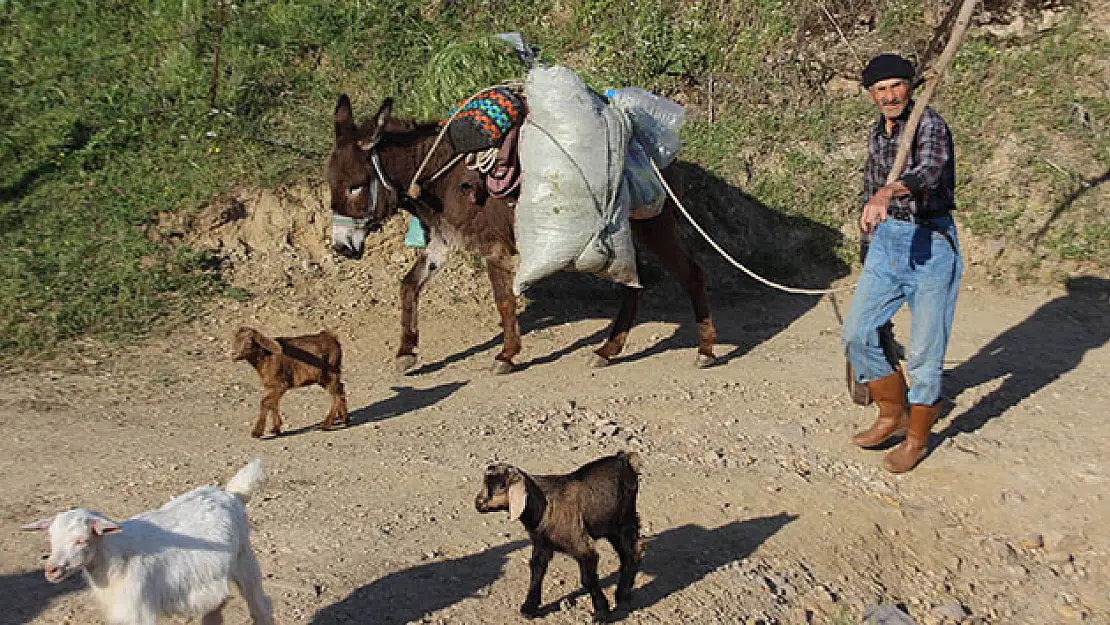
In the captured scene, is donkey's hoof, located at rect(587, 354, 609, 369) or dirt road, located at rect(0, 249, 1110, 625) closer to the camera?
dirt road, located at rect(0, 249, 1110, 625)

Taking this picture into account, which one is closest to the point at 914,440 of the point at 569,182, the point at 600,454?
the point at 600,454

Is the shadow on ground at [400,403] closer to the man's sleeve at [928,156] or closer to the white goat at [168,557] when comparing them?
the white goat at [168,557]

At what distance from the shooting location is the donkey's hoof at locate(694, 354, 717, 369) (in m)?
8.35

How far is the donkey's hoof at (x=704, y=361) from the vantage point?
8.35 meters

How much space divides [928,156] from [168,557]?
13.8 feet

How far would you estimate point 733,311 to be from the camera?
9828 mm

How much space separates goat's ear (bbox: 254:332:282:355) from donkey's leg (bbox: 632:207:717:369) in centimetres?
302

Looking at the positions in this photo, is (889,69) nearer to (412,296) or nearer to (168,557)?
(412,296)

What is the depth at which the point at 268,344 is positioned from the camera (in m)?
6.53

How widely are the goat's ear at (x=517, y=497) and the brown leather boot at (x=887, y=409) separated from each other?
122 inches

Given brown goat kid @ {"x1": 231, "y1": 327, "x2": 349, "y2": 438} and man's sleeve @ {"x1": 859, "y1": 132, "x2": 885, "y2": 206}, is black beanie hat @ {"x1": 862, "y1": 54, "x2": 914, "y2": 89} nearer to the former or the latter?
man's sleeve @ {"x1": 859, "y1": 132, "x2": 885, "y2": 206}

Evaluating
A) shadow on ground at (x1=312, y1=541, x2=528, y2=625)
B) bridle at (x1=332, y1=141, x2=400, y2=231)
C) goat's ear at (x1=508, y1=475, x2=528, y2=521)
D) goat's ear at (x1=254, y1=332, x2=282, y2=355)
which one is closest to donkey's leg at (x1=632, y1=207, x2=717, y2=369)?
bridle at (x1=332, y1=141, x2=400, y2=231)

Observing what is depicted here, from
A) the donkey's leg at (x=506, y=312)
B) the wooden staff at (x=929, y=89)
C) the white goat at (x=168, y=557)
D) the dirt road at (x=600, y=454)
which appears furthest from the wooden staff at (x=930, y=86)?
the white goat at (x=168, y=557)

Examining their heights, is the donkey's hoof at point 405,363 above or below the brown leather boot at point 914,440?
above
